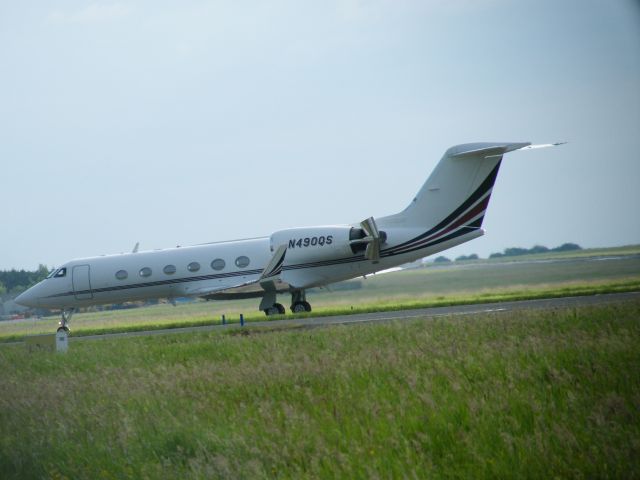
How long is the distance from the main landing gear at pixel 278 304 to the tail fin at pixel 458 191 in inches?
182

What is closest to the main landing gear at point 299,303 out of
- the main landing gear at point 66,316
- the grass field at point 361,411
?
the main landing gear at point 66,316

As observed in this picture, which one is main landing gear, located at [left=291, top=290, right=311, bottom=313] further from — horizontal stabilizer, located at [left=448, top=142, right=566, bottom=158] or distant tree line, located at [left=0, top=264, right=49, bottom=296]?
distant tree line, located at [left=0, top=264, right=49, bottom=296]

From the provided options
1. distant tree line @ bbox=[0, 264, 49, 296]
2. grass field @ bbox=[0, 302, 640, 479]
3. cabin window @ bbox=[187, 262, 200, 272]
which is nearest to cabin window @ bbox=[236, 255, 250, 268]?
cabin window @ bbox=[187, 262, 200, 272]

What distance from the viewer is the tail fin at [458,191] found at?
26.6 meters

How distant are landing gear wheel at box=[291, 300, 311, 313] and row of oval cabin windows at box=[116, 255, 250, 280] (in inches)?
87.2

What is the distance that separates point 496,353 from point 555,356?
3.16 feet

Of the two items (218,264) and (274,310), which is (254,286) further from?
(218,264)

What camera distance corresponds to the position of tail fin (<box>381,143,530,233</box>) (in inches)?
1049

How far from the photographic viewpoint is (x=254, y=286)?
2819 cm

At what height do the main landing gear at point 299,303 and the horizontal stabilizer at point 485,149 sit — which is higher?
the horizontal stabilizer at point 485,149

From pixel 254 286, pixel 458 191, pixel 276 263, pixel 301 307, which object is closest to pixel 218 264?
pixel 254 286

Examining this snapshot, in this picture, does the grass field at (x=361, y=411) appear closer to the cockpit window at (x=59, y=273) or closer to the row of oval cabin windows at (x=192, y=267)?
the row of oval cabin windows at (x=192, y=267)

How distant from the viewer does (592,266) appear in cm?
3584

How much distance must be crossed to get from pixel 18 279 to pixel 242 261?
129 ft
